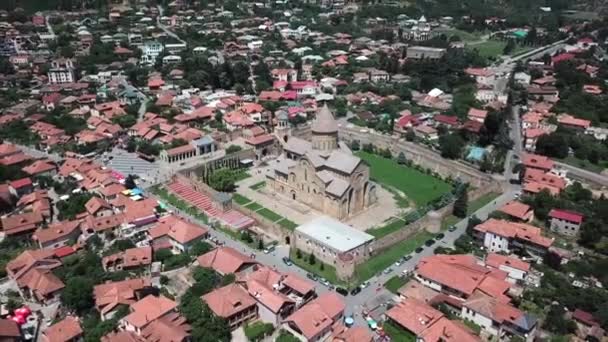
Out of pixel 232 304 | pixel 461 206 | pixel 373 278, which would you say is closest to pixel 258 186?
pixel 373 278

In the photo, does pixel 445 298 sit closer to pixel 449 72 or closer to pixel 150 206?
pixel 150 206

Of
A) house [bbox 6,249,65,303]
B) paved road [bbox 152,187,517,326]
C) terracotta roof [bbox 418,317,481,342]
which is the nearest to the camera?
terracotta roof [bbox 418,317,481,342]

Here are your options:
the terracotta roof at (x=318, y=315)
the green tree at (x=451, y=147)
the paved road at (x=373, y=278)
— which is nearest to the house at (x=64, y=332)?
the terracotta roof at (x=318, y=315)

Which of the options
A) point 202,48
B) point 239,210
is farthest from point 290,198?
point 202,48

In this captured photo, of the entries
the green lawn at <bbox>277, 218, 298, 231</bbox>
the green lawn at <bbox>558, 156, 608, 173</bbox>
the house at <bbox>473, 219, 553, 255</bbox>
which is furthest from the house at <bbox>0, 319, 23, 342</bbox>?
the green lawn at <bbox>558, 156, 608, 173</bbox>

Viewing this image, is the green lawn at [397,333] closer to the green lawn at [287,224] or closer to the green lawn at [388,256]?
the green lawn at [388,256]

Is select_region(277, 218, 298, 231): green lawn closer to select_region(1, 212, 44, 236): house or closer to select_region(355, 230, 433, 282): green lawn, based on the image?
select_region(355, 230, 433, 282): green lawn

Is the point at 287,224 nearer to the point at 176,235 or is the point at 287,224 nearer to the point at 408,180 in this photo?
the point at 176,235

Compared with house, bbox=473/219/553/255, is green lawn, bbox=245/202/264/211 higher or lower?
lower
